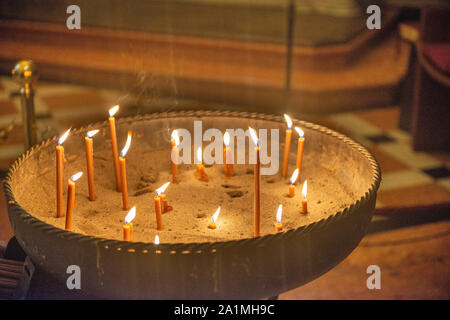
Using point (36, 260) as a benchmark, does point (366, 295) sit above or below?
below

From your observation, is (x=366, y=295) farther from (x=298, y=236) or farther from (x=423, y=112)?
(x=423, y=112)

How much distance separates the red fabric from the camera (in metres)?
2.67

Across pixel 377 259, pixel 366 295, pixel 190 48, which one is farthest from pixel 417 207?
pixel 190 48

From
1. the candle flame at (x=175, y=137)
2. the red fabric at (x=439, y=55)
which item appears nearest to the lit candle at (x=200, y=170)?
the candle flame at (x=175, y=137)

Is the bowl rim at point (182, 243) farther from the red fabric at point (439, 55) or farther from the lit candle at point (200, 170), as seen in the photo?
the red fabric at point (439, 55)

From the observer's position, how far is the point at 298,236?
0.65 metres

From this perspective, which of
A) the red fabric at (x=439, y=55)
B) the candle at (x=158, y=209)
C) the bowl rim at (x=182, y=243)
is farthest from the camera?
the red fabric at (x=439, y=55)

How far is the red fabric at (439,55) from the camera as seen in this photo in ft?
8.77

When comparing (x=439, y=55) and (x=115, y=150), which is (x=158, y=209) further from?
(x=439, y=55)

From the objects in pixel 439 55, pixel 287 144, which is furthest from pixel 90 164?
pixel 439 55

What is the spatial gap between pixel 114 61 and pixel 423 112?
2.32 m

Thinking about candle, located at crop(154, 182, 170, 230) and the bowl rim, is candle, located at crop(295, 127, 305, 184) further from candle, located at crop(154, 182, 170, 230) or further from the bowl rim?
candle, located at crop(154, 182, 170, 230)

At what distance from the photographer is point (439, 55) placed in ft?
9.05

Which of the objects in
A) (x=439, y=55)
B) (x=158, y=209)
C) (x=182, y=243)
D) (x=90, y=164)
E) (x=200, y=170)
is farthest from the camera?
(x=439, y=55)
